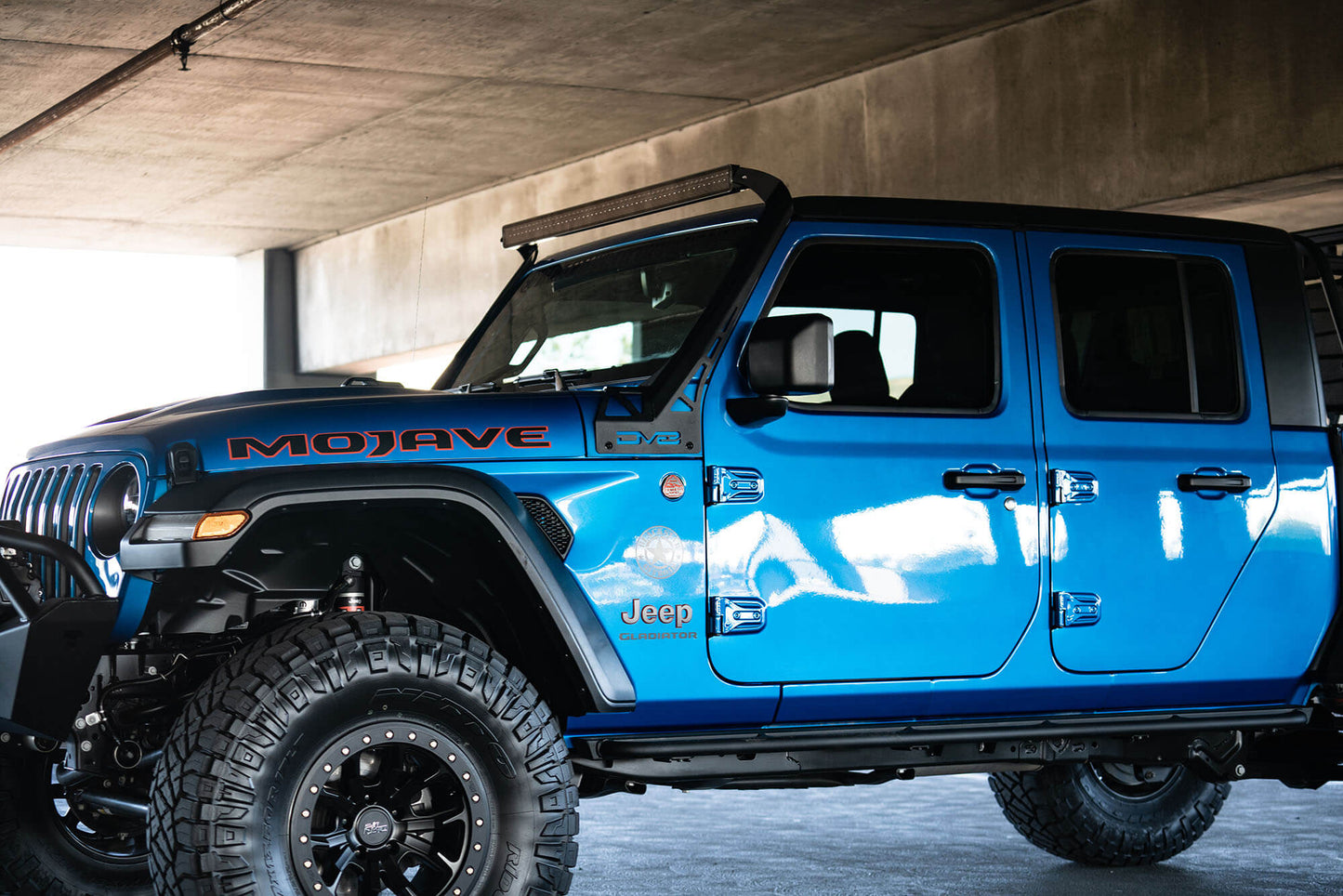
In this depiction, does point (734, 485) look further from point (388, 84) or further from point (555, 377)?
point (388, 84)

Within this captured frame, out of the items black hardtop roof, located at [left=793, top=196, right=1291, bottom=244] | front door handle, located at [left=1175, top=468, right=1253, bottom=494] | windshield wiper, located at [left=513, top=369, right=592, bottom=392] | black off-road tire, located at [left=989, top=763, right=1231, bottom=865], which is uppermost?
black hardtop roof, located at [left=793, top=196, right=1291, bottom=244]

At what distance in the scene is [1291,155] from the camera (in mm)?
9609

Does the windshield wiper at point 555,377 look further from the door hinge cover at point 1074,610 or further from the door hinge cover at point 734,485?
the door hinge cover at point 1074,610

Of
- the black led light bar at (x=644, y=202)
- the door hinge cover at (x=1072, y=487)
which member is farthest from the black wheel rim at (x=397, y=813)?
the door hinge cover at (x=1072, y=487)

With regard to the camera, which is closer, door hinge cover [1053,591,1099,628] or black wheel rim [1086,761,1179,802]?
door hinge cover [1053,591,1099,628]

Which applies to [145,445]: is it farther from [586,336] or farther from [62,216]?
[62,216]

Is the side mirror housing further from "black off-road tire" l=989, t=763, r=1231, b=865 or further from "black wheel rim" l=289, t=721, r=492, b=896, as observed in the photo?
"black off-road tire" l=989, t=763, r=1231, b=865

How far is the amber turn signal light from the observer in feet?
11.8

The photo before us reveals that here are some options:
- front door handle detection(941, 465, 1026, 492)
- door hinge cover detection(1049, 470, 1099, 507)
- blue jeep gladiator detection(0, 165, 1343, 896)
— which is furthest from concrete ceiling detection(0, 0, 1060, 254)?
front door handle detection(941, 465, 1026, 492)

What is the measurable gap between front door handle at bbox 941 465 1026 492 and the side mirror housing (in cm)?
56

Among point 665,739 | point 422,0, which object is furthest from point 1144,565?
point 422,0

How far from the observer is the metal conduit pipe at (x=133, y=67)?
1152 cm

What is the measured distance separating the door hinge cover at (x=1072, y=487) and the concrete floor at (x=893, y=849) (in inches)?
62.9

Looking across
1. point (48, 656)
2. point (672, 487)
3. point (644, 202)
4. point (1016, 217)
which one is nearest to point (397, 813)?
point (48, 656)
